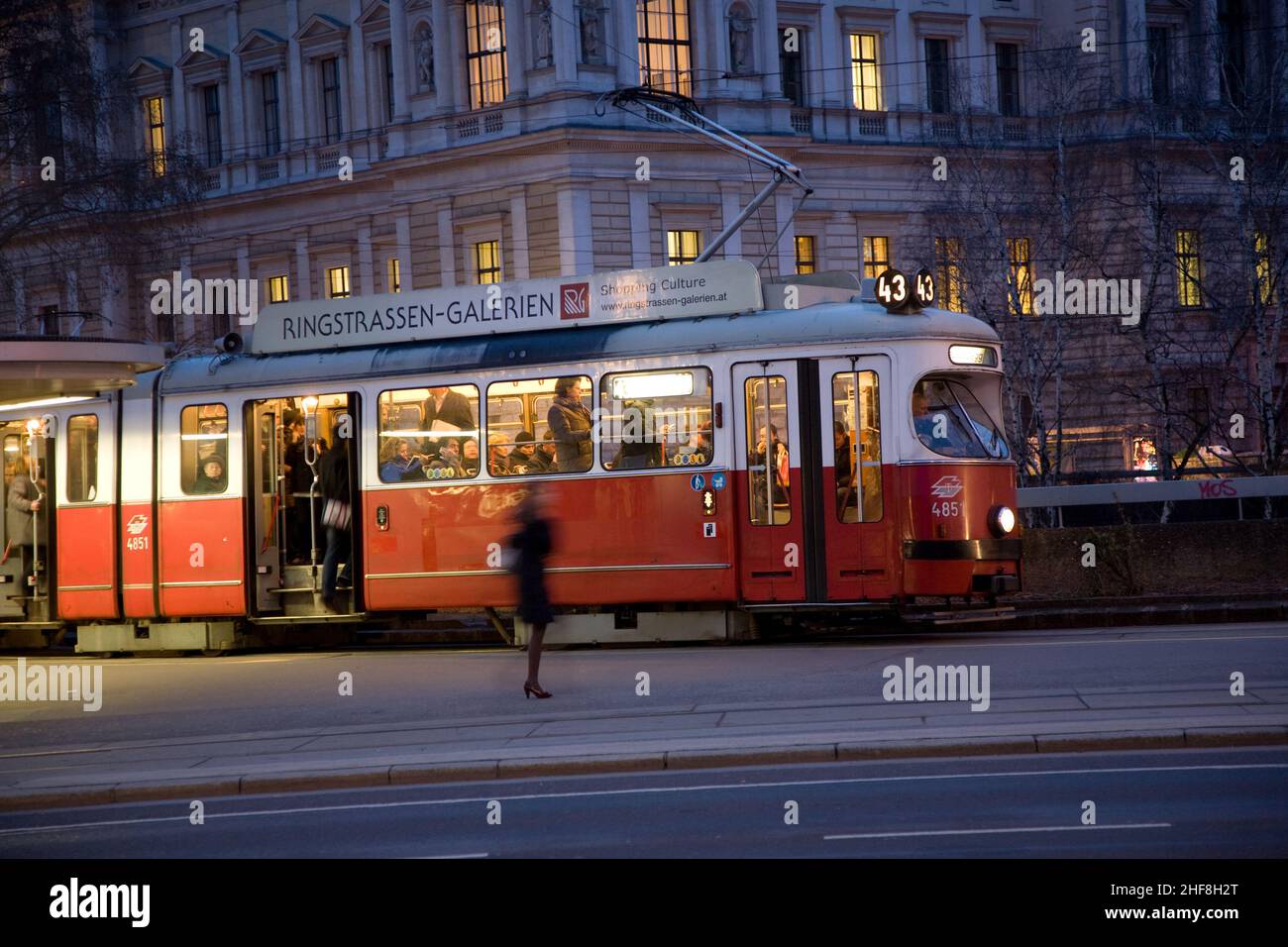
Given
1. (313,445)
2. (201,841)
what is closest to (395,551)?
(313,445)

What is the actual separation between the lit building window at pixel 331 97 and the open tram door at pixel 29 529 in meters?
38.5

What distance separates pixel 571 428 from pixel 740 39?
1523 inches

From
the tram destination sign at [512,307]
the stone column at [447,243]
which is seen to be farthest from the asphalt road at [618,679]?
the stone column at [447,243]

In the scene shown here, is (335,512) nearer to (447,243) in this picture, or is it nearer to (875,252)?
(447,243)

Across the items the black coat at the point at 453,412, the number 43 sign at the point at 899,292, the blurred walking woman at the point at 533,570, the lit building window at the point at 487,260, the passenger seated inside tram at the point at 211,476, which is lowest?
the blurred walking woman at the point at 533,570

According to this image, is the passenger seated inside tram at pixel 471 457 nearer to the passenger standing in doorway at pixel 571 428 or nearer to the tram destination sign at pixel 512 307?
the passenger standing in doorway at pixel 571 428

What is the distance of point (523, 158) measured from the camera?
54531mm

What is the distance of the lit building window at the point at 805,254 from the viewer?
192 feet

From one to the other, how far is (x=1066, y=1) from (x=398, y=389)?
46722mm

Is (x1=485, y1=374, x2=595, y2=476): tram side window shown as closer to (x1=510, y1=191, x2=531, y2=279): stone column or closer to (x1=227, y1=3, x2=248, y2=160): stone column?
(x1=510, y1=191, x2=531, y2=279): stone column

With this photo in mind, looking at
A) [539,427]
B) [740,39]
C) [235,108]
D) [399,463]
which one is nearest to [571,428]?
[539,427]

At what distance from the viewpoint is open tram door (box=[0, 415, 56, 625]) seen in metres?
24.3

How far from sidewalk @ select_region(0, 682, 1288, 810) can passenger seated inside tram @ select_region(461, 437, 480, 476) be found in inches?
241
